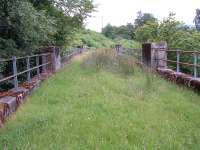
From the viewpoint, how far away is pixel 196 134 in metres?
6.31

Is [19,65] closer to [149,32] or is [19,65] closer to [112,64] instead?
[112,64]

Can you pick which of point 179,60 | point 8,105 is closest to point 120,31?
point 179,60

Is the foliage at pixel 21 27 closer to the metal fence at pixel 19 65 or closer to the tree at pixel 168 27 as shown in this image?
the metal fence at pixel 19 65

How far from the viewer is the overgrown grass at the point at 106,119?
5.69 meters

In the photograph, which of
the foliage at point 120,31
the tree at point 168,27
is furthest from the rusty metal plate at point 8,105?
the foliage at point 120,31

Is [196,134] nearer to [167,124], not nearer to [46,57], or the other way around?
[167,124]

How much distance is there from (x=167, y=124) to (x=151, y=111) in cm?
101

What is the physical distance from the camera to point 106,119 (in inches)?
273

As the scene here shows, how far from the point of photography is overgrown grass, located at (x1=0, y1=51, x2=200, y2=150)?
5.69m

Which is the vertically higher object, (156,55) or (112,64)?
(156,55)

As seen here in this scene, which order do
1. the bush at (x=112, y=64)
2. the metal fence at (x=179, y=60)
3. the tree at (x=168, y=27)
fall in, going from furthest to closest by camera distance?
the tree at (x=168, y=27) → the bush at (x=112, y=64) → the metal fence at (x=179, y=60)

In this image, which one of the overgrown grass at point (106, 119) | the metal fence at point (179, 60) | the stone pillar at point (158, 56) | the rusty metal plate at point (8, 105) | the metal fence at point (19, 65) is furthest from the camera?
the stone pillar at point (158, 56)

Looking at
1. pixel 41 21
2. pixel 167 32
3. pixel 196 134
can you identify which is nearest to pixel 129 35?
pixel 167 32

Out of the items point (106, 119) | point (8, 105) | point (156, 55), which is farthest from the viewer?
point (156, 55)
